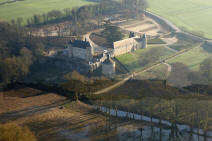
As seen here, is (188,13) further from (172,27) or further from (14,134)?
(14,134)

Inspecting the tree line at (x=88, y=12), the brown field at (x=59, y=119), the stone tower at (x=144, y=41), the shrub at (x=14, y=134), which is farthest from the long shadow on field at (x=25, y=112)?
the tree line at (x=88, y=12)

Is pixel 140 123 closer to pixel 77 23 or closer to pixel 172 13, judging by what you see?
pixel 77 23

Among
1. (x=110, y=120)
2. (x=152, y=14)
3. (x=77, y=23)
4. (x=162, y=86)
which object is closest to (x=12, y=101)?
(x=110, y=120)

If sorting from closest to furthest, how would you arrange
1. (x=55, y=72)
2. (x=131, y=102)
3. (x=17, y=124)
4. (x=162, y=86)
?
(x=17, y=124), (x=131, y=102), (x=162, y=86), (x=55, y=72)

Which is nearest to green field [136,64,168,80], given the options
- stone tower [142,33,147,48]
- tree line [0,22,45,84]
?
stone tower [142,33,147,48]

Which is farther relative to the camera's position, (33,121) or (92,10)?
(92,10)

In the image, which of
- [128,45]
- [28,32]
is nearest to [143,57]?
[128,45]

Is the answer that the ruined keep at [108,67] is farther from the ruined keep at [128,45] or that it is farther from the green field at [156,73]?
the ruined keep at [128,45]
